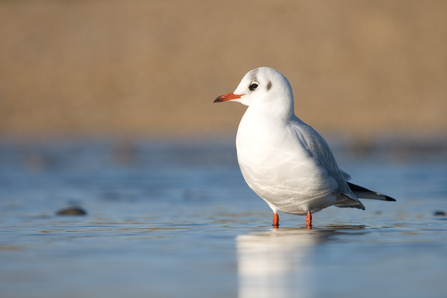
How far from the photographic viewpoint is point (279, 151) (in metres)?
5.21

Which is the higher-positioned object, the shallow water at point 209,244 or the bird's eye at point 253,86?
the bird's eye at point 253,86

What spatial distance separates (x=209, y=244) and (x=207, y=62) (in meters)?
39.0

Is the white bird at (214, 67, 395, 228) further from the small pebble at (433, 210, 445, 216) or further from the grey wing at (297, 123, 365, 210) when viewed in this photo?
the small pebble at (433, 210, 445, 216)

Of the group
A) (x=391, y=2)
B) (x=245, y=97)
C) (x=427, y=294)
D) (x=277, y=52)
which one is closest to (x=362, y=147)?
(x=245, y=97)

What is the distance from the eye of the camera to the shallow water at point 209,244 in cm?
346

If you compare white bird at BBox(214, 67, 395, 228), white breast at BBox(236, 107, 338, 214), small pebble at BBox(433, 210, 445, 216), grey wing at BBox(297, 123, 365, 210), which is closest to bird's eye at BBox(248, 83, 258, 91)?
white bird at BBox(214, 67, 395, 228)

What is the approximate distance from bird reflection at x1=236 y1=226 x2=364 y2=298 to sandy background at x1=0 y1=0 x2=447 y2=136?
95.2ft

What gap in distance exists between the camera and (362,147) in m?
19.0

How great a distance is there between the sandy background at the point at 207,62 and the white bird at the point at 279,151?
93.8 feet

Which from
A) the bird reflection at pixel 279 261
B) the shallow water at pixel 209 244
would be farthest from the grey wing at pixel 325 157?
the bird reflection at pixel 279 261

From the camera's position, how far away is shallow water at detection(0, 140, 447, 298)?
346 centimetres

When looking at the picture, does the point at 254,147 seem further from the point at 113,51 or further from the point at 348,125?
the point at 113,51

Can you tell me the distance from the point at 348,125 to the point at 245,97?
32.1 meters

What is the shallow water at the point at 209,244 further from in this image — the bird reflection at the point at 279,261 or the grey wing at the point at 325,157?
the grey wing at the point at 325,157
